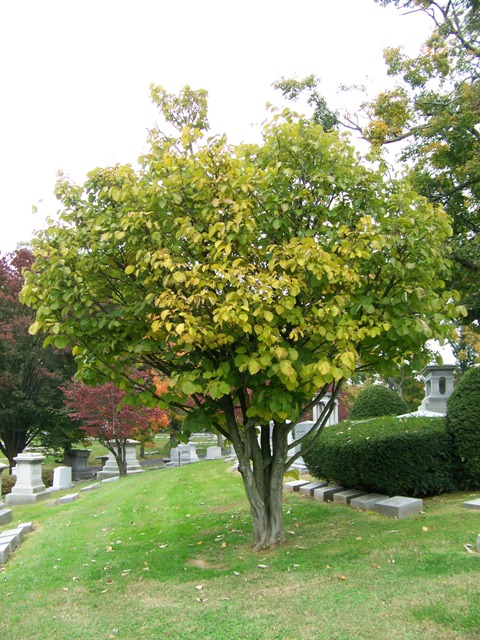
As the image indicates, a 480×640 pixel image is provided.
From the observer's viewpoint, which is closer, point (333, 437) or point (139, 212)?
point (139, 212)

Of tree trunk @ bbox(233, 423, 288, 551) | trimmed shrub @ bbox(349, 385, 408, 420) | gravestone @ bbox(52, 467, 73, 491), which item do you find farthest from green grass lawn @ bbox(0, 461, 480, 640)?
gravestone @ bbox(52, 467, 73, 491)

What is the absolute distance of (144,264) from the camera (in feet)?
16.7

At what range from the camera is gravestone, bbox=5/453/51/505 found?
15.3 meters

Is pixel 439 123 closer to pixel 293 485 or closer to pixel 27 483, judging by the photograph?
pixel 293 485

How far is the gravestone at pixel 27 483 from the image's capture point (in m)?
15.3

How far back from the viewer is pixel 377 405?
12.5 m

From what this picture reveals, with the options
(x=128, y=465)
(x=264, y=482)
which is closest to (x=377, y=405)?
(x=264, y=482)

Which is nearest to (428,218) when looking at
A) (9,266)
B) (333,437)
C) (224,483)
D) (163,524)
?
(333,437)

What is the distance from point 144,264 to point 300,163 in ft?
6.66

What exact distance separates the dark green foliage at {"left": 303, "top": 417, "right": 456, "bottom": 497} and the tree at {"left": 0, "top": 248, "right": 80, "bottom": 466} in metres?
16.9

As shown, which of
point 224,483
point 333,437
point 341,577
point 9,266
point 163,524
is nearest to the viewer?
A: point 341,577

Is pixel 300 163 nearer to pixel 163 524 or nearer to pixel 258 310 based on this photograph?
pixel 258 310

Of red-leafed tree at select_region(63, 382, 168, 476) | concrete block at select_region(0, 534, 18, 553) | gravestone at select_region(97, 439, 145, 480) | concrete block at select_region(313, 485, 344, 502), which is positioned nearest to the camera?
concrete block at select_region(0, 534, 18, 553)

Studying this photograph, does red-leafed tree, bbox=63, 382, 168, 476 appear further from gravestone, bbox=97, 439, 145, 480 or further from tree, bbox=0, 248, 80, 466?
tree, bbox=0, 248, 80, 466
